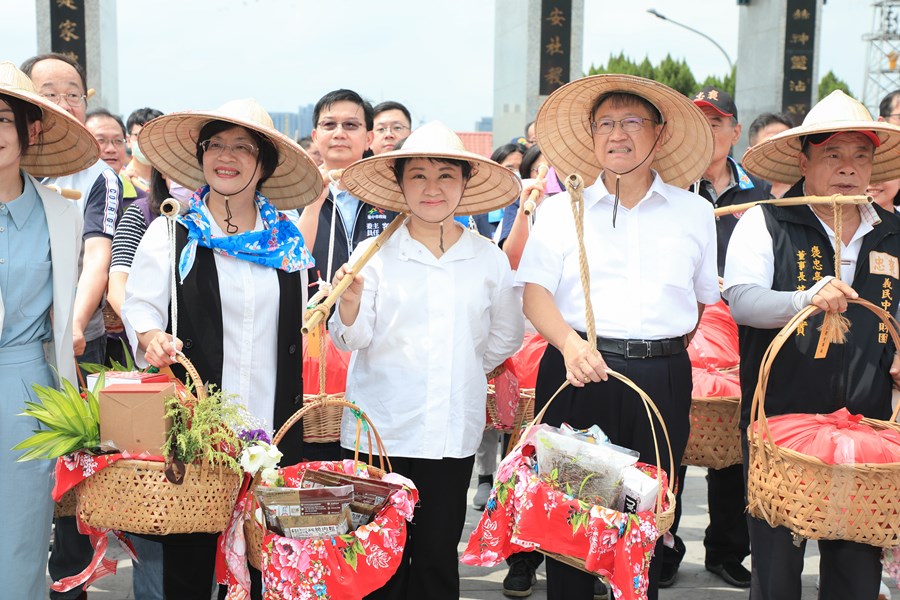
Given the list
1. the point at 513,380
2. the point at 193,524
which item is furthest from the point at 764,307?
the point at 193,524

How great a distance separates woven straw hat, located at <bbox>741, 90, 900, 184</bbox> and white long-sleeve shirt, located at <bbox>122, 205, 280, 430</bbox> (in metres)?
1.78

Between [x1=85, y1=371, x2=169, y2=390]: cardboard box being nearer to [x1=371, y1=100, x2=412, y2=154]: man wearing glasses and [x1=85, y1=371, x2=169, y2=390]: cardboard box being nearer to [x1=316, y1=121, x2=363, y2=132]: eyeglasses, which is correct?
[x1=316, y1=121, x2=363, y2=132]: eyeglasses

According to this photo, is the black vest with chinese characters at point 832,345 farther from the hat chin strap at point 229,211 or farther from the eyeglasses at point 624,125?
the hat chin strap at point 229,211

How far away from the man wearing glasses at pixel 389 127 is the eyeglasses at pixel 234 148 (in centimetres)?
238

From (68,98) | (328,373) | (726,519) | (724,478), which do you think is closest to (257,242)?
(328,373)

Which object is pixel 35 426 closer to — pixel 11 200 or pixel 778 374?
pixel 11 200

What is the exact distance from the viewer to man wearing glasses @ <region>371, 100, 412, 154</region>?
17.6ft

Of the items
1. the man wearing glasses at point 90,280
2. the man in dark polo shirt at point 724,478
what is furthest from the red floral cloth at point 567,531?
the man wearing glasses at point 90,280

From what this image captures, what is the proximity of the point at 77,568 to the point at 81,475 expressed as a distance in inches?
54.7

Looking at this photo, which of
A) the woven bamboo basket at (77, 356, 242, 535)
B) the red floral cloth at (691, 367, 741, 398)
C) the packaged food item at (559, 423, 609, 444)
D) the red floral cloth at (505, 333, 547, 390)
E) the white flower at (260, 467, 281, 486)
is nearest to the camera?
the woven bamboo basket at (77, 356, 242, 535)

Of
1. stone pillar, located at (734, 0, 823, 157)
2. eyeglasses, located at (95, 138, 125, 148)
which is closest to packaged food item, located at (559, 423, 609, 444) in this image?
eyeglasses, located at (95, 138, 125, 148)

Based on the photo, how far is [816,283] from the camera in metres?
2.89

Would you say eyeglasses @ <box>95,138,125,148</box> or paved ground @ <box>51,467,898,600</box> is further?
eyeglasses @ <box>95,138,125,148</box>

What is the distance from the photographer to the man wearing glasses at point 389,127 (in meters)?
5.38
